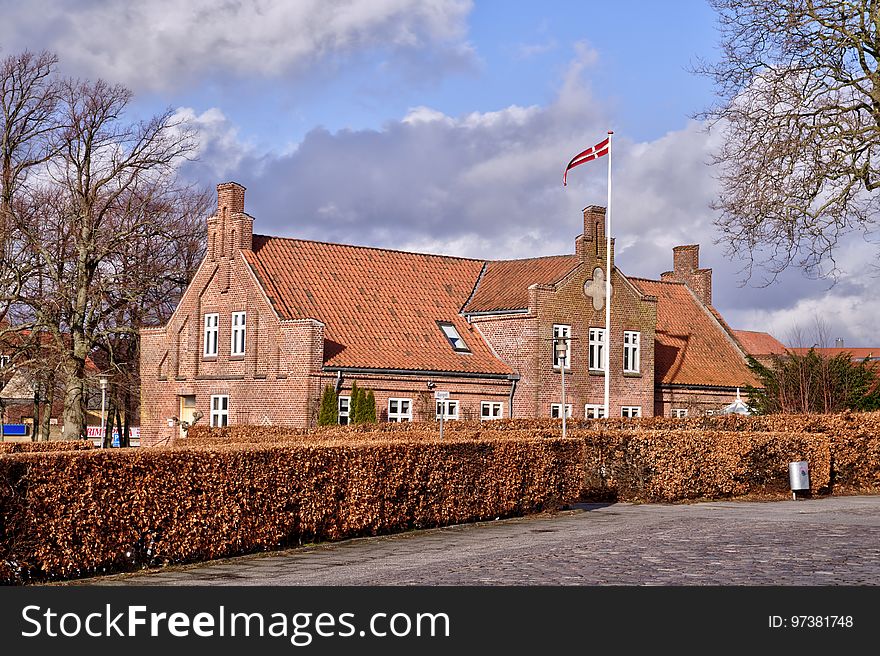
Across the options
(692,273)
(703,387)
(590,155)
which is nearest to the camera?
(590,155)

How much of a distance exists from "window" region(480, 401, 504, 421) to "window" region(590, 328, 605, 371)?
458 cm

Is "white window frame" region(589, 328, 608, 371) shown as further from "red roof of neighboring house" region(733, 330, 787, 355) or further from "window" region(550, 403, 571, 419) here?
"red roof of neighboring house" region(733, 330, 787, 355)

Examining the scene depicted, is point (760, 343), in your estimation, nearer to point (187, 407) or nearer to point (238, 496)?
point (187, 407)

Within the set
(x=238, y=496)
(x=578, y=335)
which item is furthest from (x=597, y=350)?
(x=238, y=496)

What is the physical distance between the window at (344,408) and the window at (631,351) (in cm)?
1343

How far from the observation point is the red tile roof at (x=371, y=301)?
43156 mm

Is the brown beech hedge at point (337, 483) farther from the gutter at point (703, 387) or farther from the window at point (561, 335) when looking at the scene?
the gutter at point (703, 387)

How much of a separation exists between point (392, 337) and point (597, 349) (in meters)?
9.27

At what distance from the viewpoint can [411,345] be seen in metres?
44.7

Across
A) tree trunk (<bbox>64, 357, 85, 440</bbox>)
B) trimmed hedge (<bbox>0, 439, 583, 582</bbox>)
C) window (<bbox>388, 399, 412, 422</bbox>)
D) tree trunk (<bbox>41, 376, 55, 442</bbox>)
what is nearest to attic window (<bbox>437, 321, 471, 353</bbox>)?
window (<bbox>388, 399, 412, 422</bbox>)

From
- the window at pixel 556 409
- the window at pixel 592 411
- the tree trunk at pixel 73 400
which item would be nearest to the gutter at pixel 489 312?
the window at pixel 556 409

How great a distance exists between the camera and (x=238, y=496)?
16.1 meters

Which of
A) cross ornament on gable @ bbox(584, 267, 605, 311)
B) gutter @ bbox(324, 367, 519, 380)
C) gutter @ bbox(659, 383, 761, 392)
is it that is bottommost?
gutter @ bbox(659, 383, 761, 392)

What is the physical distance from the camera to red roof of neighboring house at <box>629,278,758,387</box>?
174ft
